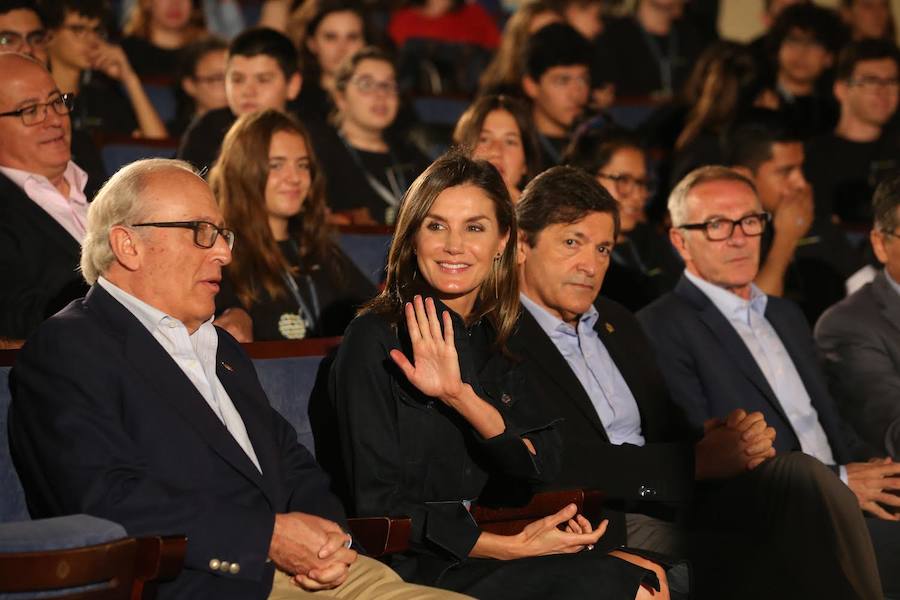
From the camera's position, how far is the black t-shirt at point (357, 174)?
→ 14.3 feet

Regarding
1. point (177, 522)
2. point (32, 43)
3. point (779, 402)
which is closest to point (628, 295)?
point (779, 402)

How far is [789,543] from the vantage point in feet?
8.90

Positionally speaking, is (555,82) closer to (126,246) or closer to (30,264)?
(30,264)

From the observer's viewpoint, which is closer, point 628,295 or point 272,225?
point 272,225

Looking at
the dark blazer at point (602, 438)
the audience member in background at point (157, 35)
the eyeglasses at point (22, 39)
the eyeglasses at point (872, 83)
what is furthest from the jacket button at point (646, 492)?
the audience member in background at point (157, 35)

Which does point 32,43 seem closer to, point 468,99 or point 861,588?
point 468,99

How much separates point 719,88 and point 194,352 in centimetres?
316

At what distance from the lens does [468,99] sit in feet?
17.4

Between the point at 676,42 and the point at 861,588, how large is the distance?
399cm

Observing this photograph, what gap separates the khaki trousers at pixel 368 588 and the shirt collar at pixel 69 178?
120cm

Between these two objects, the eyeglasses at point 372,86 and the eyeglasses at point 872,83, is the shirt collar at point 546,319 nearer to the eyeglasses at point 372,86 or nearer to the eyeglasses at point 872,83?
the eyeglasses at point 372,86

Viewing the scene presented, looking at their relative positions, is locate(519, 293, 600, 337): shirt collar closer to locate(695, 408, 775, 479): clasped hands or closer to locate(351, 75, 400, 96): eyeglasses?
locate(695, 408, 775, 479): clasped hands

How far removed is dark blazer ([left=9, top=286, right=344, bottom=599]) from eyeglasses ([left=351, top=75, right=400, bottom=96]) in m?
2.35

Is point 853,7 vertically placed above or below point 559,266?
above
